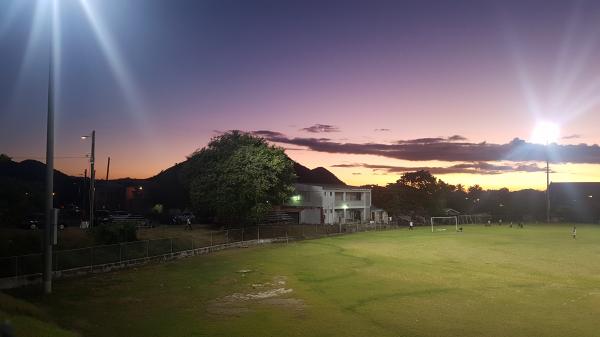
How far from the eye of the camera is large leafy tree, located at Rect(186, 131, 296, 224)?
153ft

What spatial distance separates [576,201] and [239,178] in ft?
360

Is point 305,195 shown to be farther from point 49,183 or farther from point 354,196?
point 49,183

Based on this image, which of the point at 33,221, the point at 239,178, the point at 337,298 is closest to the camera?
the point at 337,298

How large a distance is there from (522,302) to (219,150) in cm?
3657

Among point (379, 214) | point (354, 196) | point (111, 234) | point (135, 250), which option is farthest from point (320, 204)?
point (135, 250)

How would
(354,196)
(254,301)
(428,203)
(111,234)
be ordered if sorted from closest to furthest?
1. (254,301)
2. (111,234)
3. (354,196)
4. (428,203)

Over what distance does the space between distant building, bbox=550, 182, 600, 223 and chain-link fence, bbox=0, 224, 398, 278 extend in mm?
70911

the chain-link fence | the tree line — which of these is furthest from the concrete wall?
the tree line

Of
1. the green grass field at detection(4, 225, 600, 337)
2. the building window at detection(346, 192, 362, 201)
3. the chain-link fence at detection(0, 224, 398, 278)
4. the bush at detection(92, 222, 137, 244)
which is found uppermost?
the building window at detection(346, 192, 362, 201)

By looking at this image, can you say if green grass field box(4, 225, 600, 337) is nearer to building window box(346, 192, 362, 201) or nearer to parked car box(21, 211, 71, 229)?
parked car box(21, 211, 71, 229)

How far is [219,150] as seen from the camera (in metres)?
50.3

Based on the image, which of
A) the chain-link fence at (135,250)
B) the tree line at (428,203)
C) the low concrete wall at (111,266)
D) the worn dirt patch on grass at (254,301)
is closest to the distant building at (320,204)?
the chain-link fence at (135,250)

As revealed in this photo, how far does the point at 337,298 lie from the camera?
69.0ft

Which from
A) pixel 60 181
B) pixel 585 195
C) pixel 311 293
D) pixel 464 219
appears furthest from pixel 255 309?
pixel 585 195
